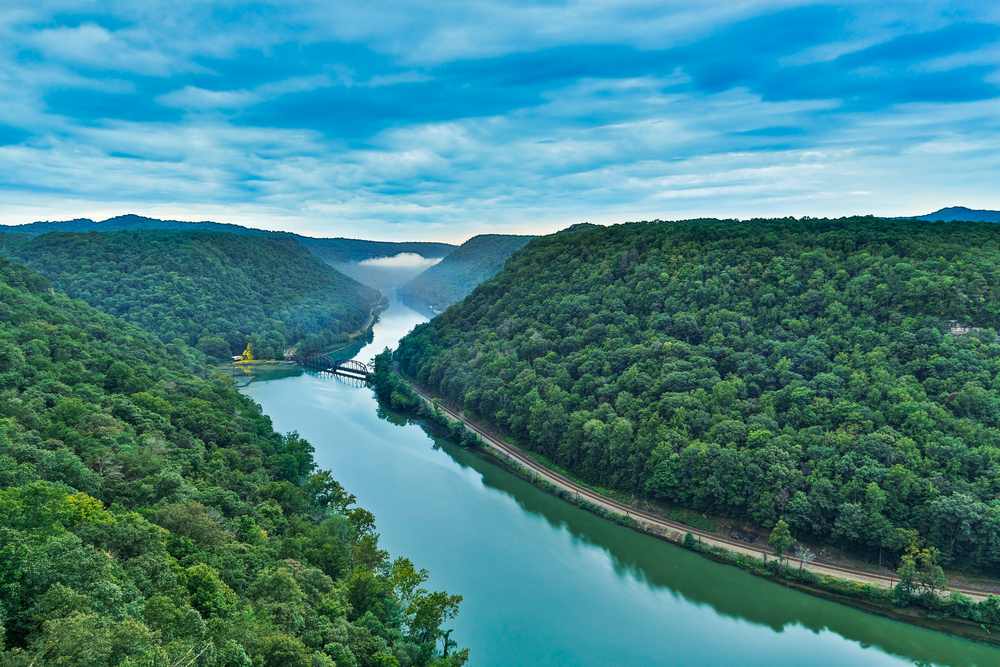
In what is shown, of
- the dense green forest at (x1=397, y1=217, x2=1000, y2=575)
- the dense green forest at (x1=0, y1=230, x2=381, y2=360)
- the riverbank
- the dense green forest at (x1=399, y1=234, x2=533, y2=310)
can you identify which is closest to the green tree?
the riverbank

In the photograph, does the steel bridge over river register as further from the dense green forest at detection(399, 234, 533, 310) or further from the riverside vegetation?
the dense green forest at detection(399, 234, 533, 310)

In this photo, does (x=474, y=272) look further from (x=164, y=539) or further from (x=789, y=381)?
(x=164, y=539)

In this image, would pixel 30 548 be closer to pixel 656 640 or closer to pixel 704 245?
pixel 656 640

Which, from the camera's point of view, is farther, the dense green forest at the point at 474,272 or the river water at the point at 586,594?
the dense green forest at the point at 474,272

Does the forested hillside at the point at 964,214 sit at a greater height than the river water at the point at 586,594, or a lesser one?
greater

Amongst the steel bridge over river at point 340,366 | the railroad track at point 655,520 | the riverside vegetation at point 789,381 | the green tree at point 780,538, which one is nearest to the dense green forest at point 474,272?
the steel bridge over river at point 340,366

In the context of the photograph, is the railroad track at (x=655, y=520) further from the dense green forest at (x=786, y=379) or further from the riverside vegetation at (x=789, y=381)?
the dense green forest at (x=786, y=379)

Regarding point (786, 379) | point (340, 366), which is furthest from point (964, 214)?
point (340, 366)
